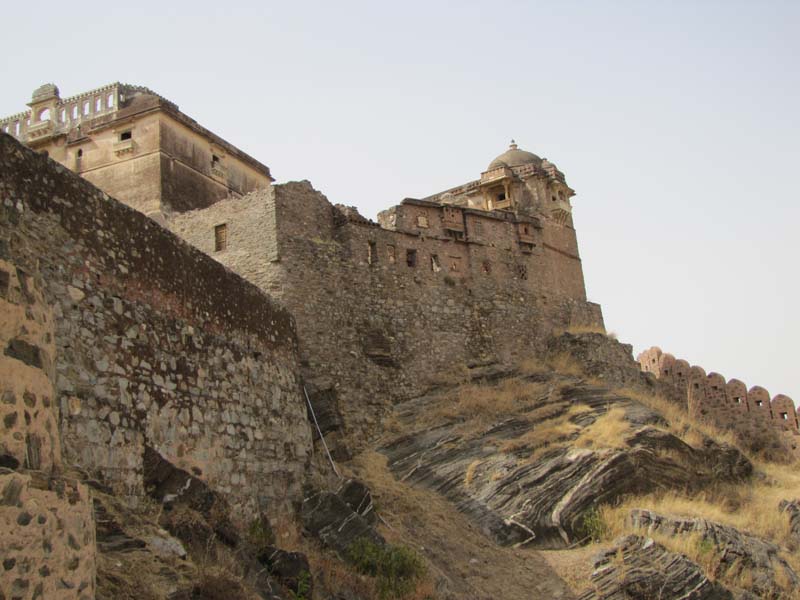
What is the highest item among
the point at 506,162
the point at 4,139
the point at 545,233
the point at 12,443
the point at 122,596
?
the point at 506,162

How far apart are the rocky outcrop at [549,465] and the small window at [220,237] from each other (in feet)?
19.4

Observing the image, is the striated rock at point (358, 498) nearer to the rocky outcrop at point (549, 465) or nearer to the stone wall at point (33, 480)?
the rocky outcrop at point (549, 465)

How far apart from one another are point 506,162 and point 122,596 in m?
25.4

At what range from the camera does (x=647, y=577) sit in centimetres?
1470

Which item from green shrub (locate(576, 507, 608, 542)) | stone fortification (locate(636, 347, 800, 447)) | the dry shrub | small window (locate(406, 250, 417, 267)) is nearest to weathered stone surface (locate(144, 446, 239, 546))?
the dry shrub

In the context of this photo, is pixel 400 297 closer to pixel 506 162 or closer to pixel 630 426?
pixel 630 426

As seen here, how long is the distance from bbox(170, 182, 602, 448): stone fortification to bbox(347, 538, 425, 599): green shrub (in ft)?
16.4

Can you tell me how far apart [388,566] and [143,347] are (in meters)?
4.64

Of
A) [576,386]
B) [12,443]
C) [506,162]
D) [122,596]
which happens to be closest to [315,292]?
[576,386]

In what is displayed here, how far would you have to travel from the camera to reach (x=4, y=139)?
9.56 metres

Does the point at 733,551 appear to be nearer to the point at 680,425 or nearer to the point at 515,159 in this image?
the point at 680,425

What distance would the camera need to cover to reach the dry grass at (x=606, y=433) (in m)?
18.8

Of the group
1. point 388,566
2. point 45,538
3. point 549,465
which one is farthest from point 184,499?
point 549,465

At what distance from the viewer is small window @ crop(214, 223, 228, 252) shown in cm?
2191
